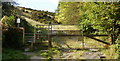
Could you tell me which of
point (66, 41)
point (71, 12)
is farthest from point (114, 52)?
point (71, 12)

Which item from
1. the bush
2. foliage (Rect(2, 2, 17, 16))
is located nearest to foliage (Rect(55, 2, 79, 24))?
foliage (Rect(2, 2, 17, 16))

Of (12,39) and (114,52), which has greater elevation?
(12,39)

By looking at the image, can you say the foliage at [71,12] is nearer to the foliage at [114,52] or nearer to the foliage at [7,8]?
the foliage at [7,8]

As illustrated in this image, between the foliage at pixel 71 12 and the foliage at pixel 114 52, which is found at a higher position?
the foliage at pixel 71 12

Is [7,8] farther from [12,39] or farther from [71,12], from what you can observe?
[71,12]

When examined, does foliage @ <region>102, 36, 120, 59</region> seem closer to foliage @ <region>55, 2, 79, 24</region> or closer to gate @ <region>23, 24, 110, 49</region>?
gate @ <region>23, 24, 110, 49</region>

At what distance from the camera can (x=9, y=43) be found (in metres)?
5.50

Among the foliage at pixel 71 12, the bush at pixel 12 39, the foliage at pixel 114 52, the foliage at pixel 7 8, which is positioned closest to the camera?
the foliage at pixel 114 52

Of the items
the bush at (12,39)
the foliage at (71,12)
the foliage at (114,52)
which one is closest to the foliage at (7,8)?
the bush at (12,39)

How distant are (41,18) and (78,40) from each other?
8.79 metres

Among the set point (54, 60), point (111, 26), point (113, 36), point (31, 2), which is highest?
point (31, 2)

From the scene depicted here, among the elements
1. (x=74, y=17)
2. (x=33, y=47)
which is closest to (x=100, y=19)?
(x=33, y=47)

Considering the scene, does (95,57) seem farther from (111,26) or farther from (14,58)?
(14,58)

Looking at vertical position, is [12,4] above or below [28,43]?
above
